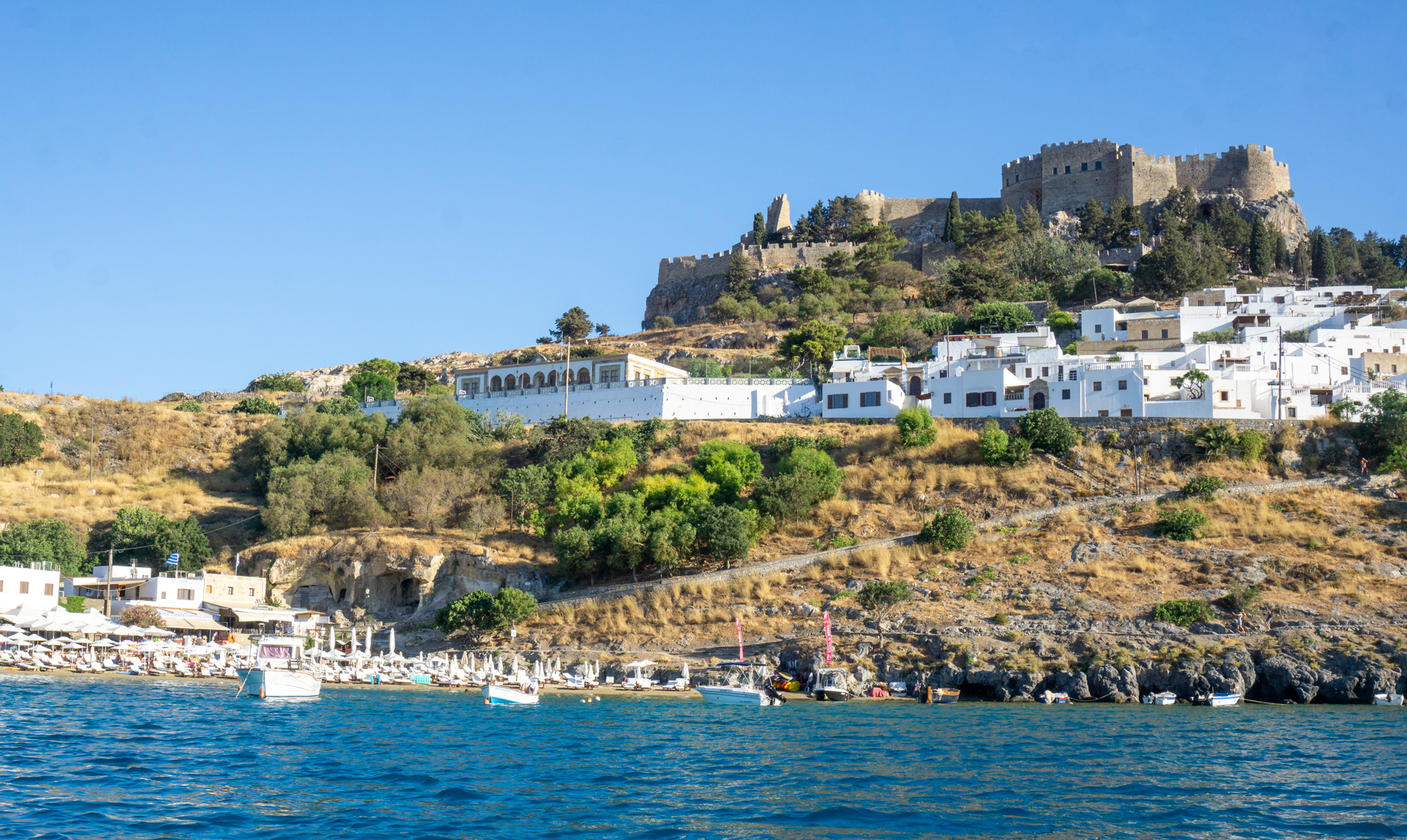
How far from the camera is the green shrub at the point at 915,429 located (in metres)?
50.4

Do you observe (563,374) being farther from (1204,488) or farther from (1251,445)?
(1251,445)

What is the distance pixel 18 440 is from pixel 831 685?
4593cm

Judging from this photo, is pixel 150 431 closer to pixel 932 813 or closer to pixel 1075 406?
pixel 1075 406

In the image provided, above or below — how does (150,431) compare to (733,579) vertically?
above

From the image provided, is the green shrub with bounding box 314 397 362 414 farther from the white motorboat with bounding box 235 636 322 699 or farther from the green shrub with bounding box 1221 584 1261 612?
the green shrub with bounding box 1221 584 1261 612

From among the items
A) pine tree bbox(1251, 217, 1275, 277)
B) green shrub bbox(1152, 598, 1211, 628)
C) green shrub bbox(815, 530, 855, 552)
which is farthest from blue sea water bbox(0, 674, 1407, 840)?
pine tree bbox(1251, 217, 1275, 277)

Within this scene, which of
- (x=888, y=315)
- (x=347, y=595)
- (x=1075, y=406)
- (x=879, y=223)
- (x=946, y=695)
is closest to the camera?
(x=946, y=695)

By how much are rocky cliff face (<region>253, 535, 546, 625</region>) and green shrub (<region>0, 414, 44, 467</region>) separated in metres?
18.9

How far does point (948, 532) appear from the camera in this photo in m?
43.5

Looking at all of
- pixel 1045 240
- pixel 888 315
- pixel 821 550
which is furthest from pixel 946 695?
pixel 1045 240

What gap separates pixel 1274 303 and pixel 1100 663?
133 feet

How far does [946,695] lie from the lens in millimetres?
35094

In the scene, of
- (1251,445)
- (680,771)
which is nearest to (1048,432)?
(1251,445)

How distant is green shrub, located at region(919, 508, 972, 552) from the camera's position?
142ft
